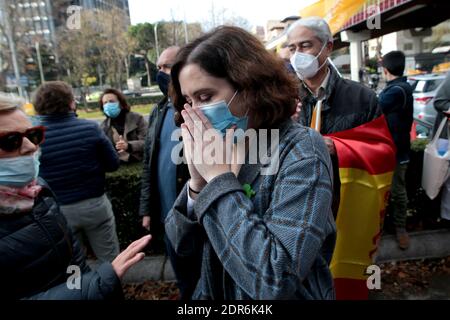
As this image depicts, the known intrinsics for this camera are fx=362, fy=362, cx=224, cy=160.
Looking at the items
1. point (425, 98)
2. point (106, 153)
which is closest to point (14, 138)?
point (106, 153)

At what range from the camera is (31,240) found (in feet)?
4.59

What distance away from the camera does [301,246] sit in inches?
40.5

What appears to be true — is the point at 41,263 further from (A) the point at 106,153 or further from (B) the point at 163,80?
(B) the point at 163,80

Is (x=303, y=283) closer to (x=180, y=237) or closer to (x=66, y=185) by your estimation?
(x=180, y=237)

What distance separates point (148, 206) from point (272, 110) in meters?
1.87

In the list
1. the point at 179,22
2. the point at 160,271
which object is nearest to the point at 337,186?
the point at 160,271

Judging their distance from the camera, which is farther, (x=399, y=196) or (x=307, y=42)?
(x=399, y=196)

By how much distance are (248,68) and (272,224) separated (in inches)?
20.3

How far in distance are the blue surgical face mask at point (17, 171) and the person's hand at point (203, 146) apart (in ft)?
2.63

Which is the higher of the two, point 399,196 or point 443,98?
point 443,98

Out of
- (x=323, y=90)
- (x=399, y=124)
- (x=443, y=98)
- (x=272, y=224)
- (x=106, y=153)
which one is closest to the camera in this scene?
(x=272, y=224)

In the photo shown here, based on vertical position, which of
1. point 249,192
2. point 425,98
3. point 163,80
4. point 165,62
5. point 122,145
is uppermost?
point 165,62

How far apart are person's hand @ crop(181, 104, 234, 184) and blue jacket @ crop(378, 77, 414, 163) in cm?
269

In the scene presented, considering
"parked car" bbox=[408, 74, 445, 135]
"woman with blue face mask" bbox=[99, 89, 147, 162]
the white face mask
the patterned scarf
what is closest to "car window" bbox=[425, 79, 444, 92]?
"parked car" bbox=[408, 74, 445, 135]
